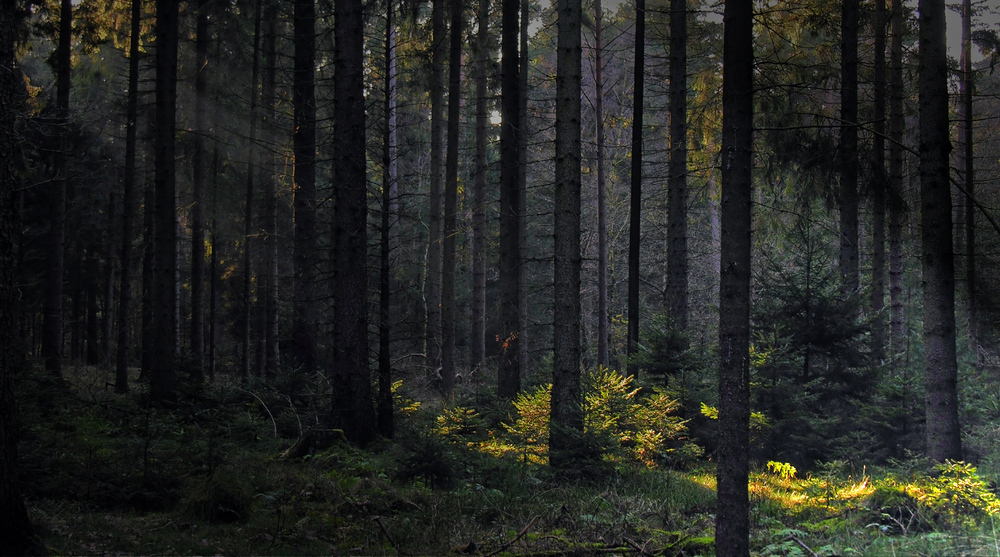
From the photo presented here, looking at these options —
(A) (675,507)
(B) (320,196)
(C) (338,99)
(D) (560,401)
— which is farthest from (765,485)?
(B) (320,196)

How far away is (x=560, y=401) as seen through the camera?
1039cm

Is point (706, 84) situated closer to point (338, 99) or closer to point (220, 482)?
point (338, 99)

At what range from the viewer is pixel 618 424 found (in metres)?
12.0

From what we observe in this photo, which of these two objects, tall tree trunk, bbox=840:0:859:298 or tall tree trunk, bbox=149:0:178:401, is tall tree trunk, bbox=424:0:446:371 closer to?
tall tree trunk, bbox=149:0:178:401

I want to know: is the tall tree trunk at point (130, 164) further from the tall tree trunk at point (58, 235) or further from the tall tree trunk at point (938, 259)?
the tall tree trunk at point (938, 259)

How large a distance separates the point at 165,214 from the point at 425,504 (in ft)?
34.2

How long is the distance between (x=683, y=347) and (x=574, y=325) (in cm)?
436

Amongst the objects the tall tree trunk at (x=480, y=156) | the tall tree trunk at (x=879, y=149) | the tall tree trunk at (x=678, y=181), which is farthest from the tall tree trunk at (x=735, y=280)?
the tall tree trunk at (x=480, y=156)

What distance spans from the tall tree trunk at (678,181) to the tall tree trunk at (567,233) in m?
5.78

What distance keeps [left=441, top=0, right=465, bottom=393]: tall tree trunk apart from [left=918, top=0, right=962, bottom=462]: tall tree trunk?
1072 centimetres

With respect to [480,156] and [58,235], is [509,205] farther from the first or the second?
[58,235]

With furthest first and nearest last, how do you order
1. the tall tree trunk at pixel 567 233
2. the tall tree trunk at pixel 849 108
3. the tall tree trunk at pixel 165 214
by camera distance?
the tall tree trunk at pixel 849 108
the tall tree trunk at pixel 165 214
the tall tree trunk at pixel 567 233

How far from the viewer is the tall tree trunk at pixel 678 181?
615 inches

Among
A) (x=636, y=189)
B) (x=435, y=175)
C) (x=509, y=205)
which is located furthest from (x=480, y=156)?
(x=636, y=189)
